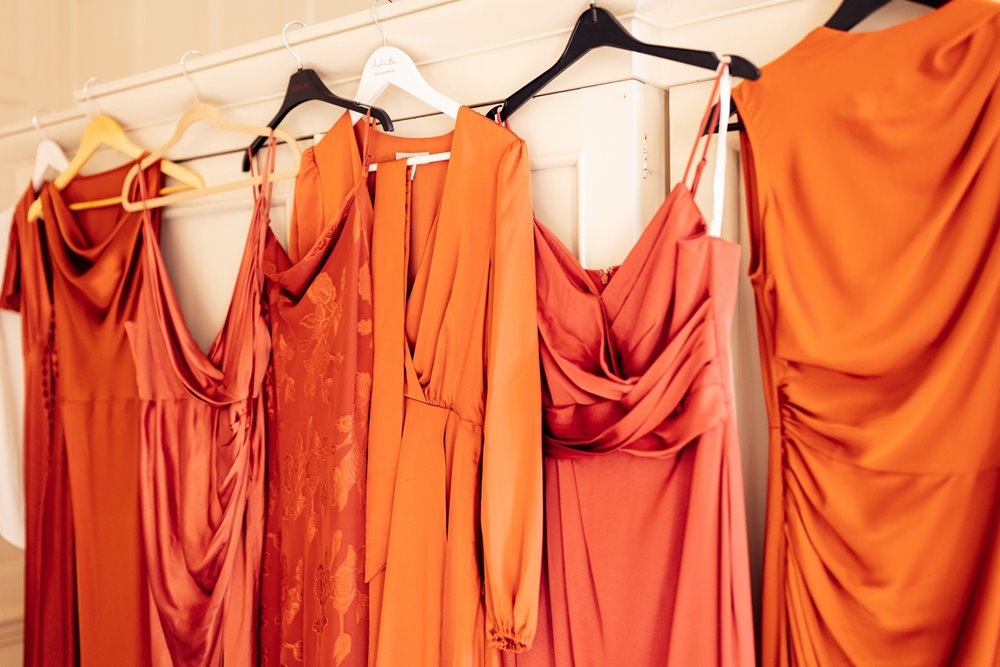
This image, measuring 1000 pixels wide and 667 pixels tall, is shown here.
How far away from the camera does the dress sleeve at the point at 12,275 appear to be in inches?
74.7

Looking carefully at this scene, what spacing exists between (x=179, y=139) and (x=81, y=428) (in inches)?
25.7

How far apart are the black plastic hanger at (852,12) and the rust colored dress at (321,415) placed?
722 mm

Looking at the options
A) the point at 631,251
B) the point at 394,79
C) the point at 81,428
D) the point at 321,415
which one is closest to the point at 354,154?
the point at 394,79

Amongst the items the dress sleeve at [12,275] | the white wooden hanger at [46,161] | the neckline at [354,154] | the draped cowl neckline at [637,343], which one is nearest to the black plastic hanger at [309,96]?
the neckline at [354,154]

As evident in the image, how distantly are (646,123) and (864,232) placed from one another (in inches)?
13.5

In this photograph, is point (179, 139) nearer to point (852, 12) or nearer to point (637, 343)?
point (637, 343)

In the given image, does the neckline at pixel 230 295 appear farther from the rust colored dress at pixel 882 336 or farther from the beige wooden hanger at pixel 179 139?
the rust colored dress at pixel 882 336

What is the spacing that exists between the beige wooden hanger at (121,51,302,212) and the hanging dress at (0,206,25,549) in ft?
1.61

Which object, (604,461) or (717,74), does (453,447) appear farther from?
(717,74)

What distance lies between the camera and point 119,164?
76.9 inches

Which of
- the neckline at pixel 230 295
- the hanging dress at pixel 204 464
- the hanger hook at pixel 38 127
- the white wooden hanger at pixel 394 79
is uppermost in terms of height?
the hanger hook at pixel 38 127

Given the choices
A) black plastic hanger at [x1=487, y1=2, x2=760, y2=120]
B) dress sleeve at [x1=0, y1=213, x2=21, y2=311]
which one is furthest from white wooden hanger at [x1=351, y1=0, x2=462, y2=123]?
dress sleeve at [x1=0, y1=213, x2=21, y2=311]

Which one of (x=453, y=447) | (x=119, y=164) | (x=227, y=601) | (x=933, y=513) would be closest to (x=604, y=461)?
(x=453, y=447)

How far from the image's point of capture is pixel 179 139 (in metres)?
1.67
